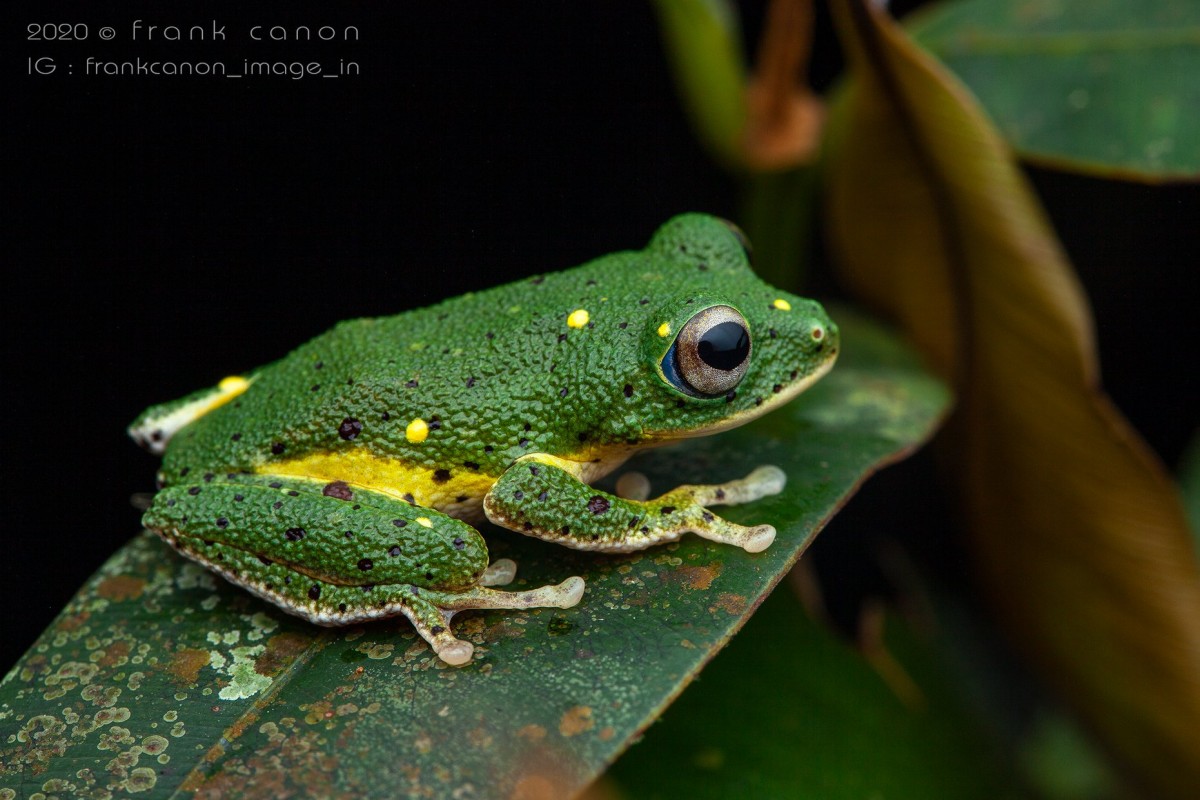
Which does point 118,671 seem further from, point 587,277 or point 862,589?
point 862,589

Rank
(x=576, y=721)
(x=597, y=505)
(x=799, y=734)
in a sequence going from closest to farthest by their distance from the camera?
(x=576, y=721) < (x=597, y=505) < (x=799, y=734)

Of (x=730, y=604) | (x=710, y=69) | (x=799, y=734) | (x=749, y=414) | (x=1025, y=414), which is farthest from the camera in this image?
(x=710, y=69)

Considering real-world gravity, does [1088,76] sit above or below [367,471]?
above

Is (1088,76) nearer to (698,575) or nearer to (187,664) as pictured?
(698,575)

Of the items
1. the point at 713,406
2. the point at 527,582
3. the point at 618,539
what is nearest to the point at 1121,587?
the point at 713,406

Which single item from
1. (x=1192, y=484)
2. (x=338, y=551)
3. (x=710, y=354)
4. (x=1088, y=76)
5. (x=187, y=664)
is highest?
(x=1088, y=76)

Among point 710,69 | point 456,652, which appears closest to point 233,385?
point 456,652

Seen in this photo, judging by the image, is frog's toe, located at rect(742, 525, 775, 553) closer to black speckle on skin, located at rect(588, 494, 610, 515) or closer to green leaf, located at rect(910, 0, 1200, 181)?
black speckle on skin, located at rect(588, 494, 610, 515)
